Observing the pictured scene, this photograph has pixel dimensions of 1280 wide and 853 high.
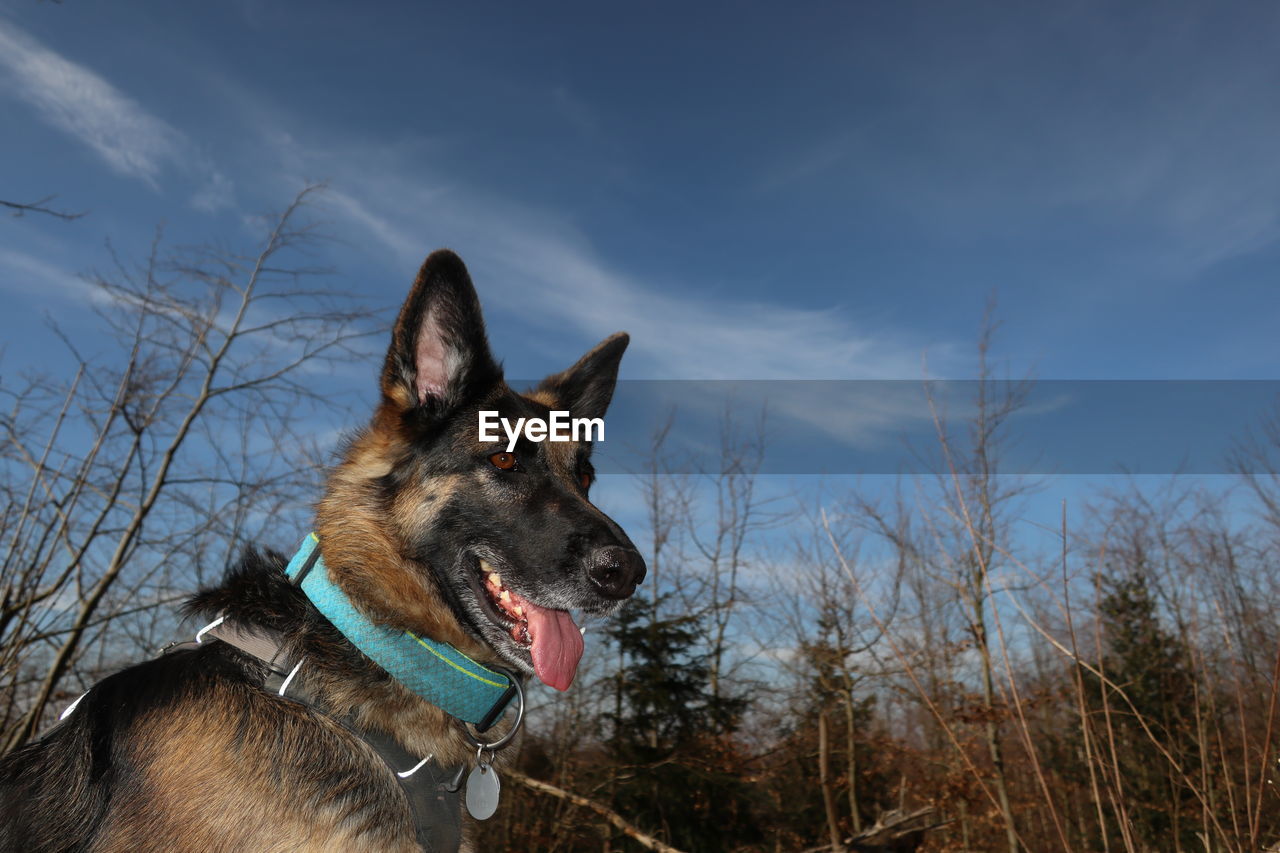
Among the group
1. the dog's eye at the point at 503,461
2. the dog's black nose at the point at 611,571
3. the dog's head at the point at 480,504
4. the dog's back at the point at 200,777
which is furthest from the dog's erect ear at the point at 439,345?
the dog's back at the point at 200,777

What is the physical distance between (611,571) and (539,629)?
38 centimetres

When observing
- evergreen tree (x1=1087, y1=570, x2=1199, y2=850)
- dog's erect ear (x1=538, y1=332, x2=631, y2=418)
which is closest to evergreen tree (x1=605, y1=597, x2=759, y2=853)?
evergreen tree (x1=1087, y1=570, x2=1199, y2=850)

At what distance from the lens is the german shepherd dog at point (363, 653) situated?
2729mm

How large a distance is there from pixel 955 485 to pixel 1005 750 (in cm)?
3095

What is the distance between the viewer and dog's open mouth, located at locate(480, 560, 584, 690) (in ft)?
10.4

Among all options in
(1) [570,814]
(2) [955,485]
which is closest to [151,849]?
(2) [955,485]

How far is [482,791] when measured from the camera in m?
3.15

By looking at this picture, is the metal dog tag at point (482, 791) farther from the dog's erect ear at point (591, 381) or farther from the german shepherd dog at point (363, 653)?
the dog's erect ear at point (591, 381)

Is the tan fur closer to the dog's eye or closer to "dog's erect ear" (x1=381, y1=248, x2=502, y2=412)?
the dog's eye

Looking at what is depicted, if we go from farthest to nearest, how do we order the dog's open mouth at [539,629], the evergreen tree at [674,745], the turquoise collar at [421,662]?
the evergreen tree at [674,745] < the dog's open mouth at [539,629] < the turquoise collar at [421,662]

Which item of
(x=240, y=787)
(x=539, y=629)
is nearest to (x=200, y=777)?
(x=240, y=787)

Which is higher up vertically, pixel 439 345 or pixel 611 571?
pixel 439 345

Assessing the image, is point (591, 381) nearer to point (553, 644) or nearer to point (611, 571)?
point (611, 571)

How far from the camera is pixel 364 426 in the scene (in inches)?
151
